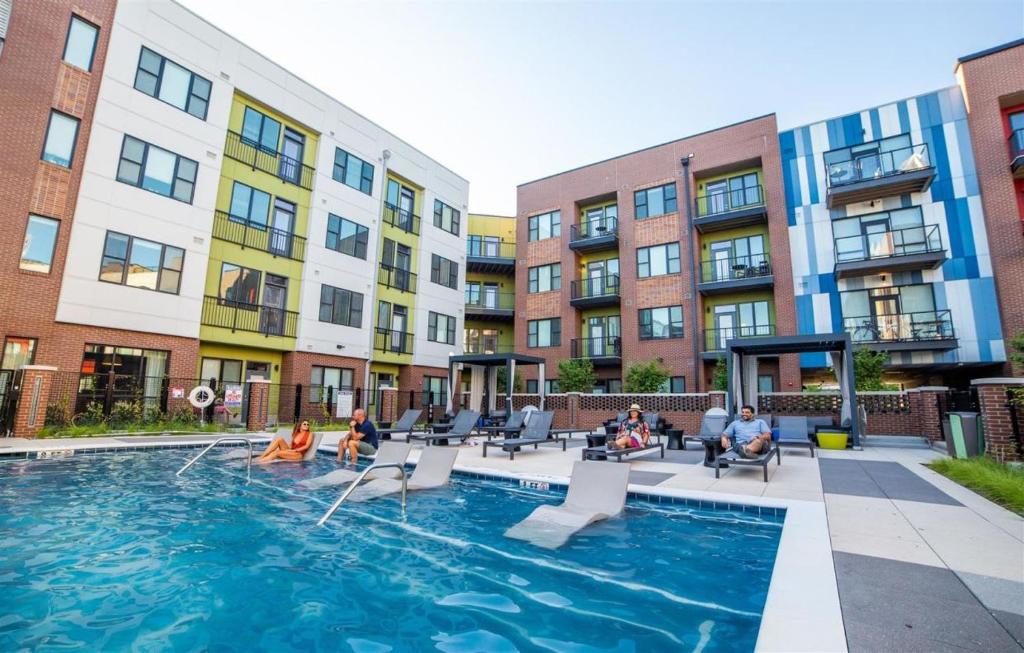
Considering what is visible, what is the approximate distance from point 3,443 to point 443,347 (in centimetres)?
1749

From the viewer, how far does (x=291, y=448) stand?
992 cm

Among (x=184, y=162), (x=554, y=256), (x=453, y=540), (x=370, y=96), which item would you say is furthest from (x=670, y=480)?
(x=370, y=96)

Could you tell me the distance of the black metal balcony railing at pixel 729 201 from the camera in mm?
22234

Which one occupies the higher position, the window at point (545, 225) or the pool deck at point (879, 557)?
the window at point (545, 225)

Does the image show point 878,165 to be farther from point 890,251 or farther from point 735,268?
point 735,268

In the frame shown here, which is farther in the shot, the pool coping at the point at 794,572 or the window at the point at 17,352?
the window at the point at 17,352

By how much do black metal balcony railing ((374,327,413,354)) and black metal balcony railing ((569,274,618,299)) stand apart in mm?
9060

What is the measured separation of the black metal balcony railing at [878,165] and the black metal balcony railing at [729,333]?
21.6ft

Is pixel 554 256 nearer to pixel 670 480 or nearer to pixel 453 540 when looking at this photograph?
pixel 670 480

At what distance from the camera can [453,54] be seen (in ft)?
47.0

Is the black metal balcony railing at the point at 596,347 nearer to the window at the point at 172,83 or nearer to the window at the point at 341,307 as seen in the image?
the window at the point at 341,307

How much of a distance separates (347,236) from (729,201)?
18272 millimetres

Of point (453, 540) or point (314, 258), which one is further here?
point (314, 258)

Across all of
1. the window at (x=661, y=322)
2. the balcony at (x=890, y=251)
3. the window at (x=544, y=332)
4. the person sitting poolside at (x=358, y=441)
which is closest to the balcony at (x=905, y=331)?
the balcony at (x=890, y=251)
